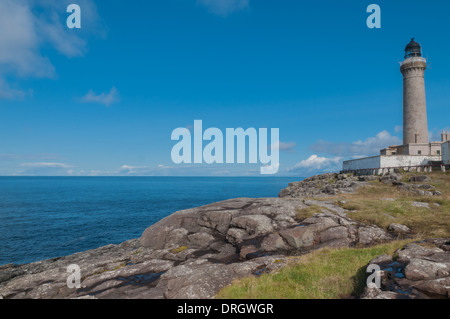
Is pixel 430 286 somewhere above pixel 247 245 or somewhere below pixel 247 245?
above

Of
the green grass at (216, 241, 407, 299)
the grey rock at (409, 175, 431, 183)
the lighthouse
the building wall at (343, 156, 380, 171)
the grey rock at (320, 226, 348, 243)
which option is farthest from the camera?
the building wall at (343, 156, 380, 171)

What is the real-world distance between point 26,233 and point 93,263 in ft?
130

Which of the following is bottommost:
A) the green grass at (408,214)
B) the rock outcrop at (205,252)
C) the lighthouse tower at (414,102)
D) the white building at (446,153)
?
the rock outcrop at (205,252)

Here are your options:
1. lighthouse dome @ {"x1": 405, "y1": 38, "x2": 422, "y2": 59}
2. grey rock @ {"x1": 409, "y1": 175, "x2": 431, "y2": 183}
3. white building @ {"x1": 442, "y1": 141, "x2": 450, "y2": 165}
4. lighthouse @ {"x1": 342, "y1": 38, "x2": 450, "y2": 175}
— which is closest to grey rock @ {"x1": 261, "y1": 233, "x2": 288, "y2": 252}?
grey rock @ {"x1": 409, "y1": 175, "x2": 431, "y2": 183}

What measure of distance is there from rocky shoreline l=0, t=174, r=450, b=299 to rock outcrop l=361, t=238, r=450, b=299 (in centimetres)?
3

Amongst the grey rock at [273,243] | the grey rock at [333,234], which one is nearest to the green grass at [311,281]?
the grey rock at [273,243]

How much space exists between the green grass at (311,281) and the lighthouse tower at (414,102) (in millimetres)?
67973

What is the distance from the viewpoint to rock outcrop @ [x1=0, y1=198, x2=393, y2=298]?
12.8 metres

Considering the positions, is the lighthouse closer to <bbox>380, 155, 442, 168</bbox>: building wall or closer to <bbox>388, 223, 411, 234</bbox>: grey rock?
<bbox>380, 155, 442, 168</bbox>: building wall

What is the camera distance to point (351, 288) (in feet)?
33.6

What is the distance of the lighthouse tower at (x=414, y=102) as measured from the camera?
219 feet

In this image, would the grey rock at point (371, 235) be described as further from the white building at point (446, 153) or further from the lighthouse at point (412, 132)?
the white building at point (446, 153)

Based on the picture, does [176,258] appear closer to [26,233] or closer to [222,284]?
[222,284]
